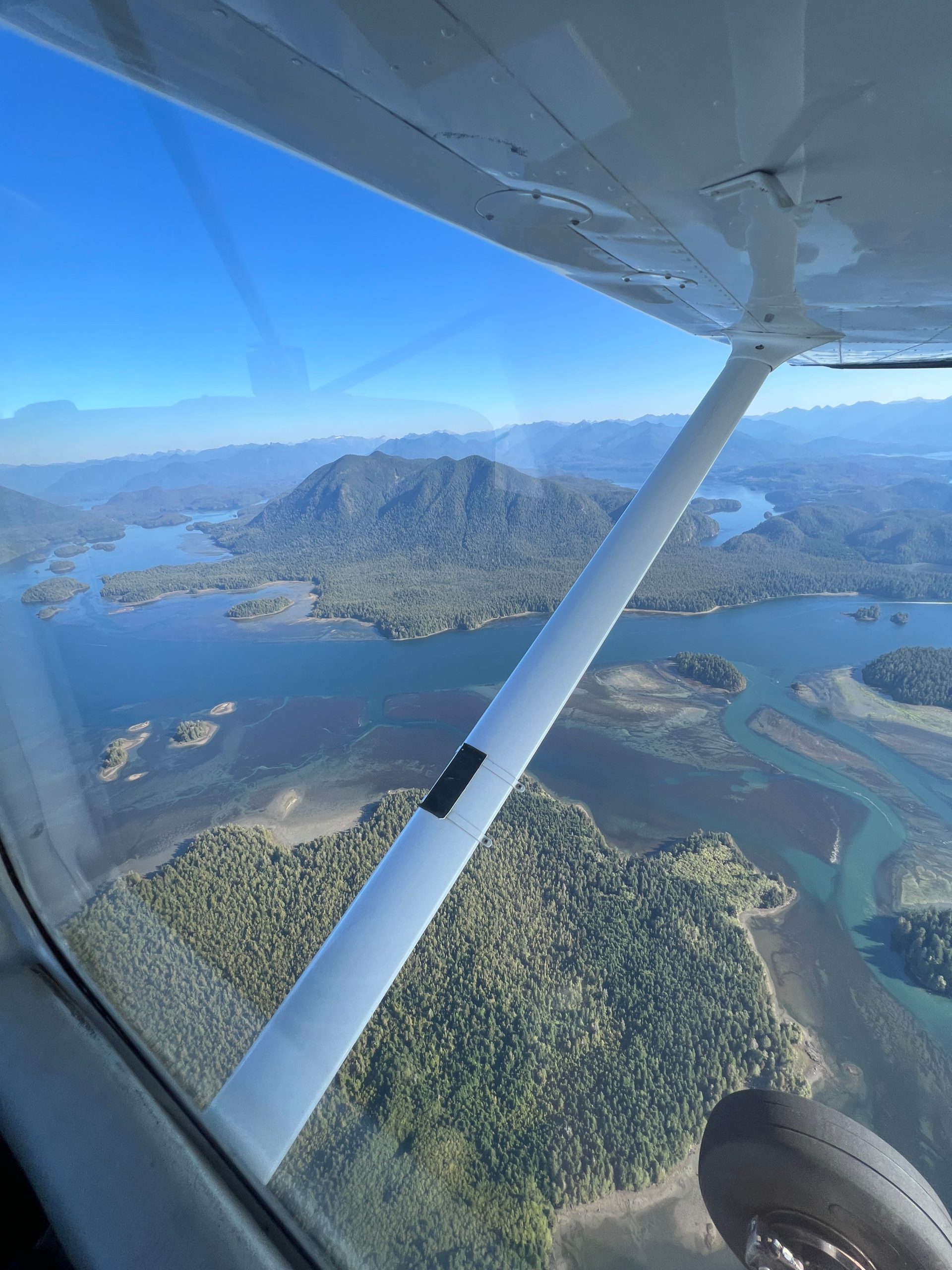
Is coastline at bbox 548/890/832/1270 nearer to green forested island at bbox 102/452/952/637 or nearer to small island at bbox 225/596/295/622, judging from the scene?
green forested island at bbox 102/452/952/637

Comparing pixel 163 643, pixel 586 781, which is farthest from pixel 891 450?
pixel 163 643

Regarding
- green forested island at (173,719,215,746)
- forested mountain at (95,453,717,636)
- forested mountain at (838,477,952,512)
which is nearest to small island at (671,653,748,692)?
forested mountain at (95,453,717,636)

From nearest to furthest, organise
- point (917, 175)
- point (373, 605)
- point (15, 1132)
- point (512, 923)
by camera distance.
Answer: point (15, 1132)
point (917, 175)
point (512, 923)
point (373, 605)

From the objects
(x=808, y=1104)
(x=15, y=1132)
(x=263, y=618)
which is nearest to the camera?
(x=15, y=1132)

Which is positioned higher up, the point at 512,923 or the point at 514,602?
the point at 514,602

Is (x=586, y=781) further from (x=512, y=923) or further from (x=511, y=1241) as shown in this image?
(x=511, y=1241)

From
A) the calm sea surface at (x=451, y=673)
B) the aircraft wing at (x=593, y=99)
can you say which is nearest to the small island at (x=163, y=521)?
the calm sea surface at (x=451, y=673)
